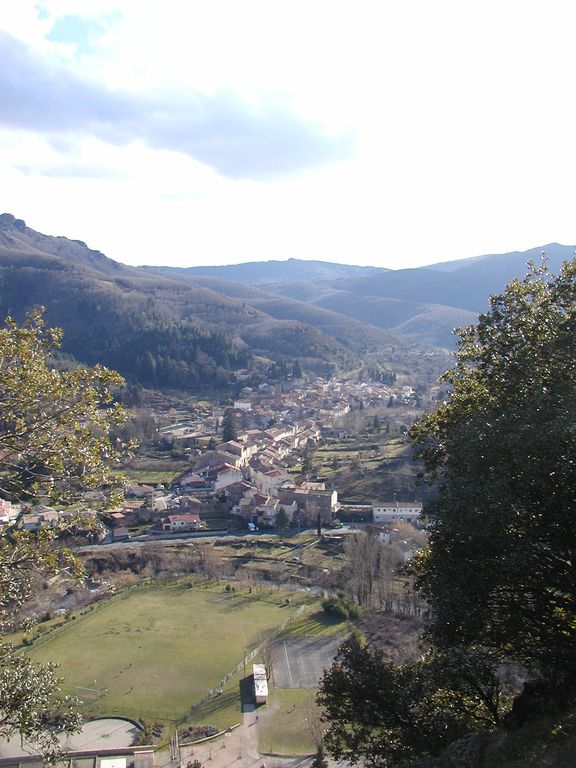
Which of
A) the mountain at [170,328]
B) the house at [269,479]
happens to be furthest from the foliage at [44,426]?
the mountain at [170,328]

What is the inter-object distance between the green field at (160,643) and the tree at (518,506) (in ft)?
45.5

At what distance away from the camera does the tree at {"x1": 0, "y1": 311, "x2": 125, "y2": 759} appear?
5.19 m

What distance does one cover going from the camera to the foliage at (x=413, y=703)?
613 cm

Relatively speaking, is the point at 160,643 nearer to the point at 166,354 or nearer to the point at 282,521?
the point at 282,521

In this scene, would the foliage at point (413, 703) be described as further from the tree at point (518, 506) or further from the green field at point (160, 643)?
the green field at point (160, 643)

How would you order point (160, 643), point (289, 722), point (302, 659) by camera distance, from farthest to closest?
point (160, 643)
point (302, 659)
point (289, 722)

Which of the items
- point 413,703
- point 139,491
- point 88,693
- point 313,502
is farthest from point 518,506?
point 139,491

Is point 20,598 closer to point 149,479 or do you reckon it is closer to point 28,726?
point 28,726

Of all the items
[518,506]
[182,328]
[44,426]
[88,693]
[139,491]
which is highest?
[182,328]

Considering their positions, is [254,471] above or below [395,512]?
above

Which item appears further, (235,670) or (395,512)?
(395,512)

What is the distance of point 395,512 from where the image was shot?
115 feet

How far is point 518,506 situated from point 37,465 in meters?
4.53

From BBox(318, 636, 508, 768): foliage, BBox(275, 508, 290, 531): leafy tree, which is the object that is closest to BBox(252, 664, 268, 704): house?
BBox(318, 636, 508, 768): foliage
